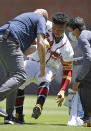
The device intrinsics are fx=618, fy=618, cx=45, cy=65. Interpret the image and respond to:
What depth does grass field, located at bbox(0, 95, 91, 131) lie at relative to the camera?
8012 mm

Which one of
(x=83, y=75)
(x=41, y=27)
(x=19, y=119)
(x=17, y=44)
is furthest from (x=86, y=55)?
(x=19, y=119)

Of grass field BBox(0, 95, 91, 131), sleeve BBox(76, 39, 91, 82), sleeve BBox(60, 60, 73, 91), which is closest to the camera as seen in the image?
grass field BBox(0, 95, 91, 131)

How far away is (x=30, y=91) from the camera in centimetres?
1717

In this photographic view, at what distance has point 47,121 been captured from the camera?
32.9 feet

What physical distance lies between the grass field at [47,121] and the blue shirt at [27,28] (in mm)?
1102

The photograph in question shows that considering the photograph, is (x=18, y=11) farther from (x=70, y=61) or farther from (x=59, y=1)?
(x=70, y=61)

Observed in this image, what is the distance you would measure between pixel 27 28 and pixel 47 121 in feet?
7.25

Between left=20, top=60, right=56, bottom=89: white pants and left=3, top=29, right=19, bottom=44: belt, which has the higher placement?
left=3, top=29, right=19, bottom=44: belt

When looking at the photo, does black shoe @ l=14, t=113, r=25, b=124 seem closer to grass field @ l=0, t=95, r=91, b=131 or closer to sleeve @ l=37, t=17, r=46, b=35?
grass field @ l=0, t=95, r=91, b=131

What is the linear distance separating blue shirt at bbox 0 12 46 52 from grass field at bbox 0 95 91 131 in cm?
110

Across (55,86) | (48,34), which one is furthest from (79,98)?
(55,86)

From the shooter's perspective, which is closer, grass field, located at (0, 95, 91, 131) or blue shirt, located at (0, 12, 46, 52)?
→ grass field, located at (0, 95, 91, 131)

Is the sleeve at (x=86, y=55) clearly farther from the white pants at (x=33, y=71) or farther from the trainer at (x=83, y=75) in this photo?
the white pants at (x=33, y=71)

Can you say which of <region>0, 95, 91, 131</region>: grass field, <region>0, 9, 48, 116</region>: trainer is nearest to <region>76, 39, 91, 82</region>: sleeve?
<region>0, 9, 48, 116</region>: trainer
